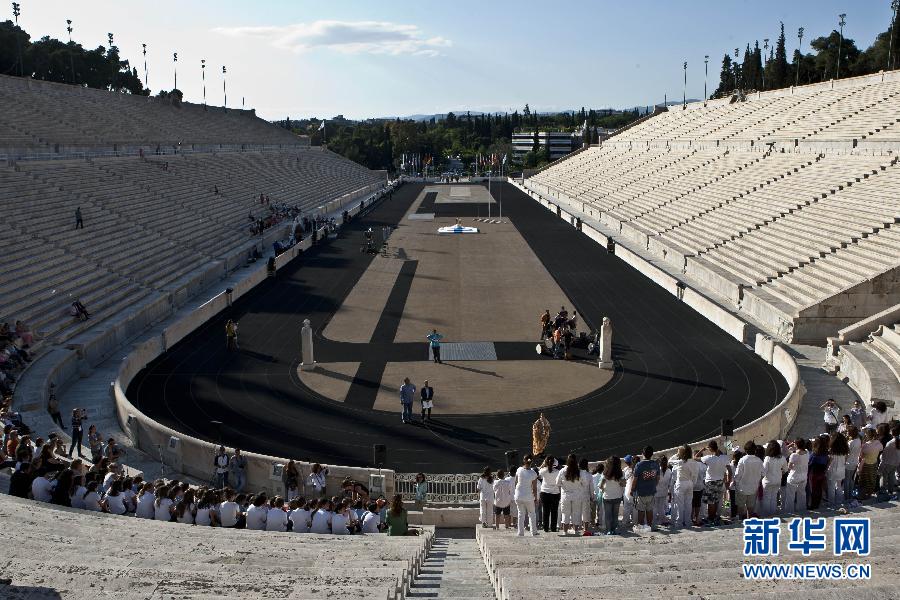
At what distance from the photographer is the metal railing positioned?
1408 centimetres

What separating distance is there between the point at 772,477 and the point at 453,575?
4.71m

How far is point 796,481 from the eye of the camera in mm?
10852

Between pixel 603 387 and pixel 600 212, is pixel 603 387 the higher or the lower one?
the lower one

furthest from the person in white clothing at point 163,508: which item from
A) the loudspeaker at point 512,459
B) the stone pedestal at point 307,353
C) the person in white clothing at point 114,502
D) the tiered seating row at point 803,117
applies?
the tiered seating row at point 803,117

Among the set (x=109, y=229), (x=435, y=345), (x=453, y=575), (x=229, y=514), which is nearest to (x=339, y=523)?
(x=229, y=514)

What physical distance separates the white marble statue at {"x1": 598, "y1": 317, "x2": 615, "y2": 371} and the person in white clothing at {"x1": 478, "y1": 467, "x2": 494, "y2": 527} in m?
10.2

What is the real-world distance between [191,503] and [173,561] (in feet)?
9.68

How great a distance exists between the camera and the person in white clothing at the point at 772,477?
1069cm

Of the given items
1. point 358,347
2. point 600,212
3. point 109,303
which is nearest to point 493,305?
point 358,347

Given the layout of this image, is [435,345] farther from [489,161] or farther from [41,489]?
[489,161]

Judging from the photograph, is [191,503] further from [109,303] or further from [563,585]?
[109,303]

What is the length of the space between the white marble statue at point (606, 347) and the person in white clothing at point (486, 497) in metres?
10.2

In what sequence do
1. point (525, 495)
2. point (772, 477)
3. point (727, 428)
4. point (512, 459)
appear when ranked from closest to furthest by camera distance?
1. point (772, 477)
2. point (525, 495)
3. point (512, 459)
4. point (727, 428)

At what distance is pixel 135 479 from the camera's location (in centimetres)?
1308
